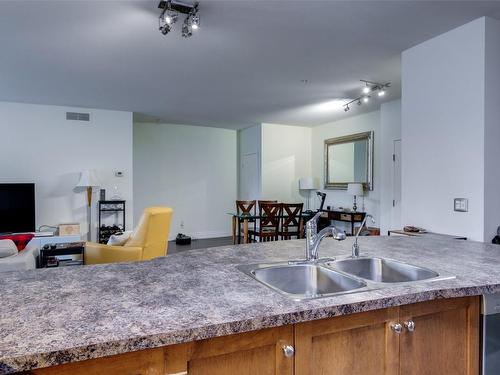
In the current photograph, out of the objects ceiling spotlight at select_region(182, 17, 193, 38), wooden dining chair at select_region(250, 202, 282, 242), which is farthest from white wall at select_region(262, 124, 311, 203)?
ceiling spotlight at select_region(182, 17, 193, 38)

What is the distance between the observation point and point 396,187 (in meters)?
5.38

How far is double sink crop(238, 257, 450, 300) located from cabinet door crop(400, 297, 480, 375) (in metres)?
0.14

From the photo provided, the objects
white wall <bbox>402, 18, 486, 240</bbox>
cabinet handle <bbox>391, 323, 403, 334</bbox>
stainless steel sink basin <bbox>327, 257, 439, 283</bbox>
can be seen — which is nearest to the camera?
cabinet handle <bbox>391, 323, 403, 334</bbox>

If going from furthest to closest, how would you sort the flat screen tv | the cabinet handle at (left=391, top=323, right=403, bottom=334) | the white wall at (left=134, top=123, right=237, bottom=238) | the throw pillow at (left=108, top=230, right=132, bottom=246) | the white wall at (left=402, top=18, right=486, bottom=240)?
the white wall at (left=134, top=123, right=237, bottom=238), the flat screen tv, the throw pillow at (left=108, top=230, right=132, bottom=246), the white wall at (left=402, top=18, right=486, bottom=240), the cabinet handle at (left=391, top=323, right=403, bottom=334)

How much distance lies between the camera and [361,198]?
6207mm

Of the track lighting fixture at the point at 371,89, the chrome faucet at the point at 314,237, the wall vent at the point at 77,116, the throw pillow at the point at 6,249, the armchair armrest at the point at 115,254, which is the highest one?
the track lighting fixture at the point at 371,89

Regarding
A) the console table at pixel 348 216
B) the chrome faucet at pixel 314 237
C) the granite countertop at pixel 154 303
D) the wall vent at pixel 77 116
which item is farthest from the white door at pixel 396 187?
the wall vent at pixel 77 116

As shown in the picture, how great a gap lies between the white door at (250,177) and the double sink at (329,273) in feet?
18.4

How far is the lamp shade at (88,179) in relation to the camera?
542cm

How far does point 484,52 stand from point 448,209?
1.30 m

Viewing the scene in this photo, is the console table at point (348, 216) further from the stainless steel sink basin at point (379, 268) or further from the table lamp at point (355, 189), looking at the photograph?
the stainless steel sink basin at point (379, 268)

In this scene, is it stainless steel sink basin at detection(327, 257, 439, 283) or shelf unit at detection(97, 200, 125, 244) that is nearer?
stainless steel sink basin at detection(327, 257, 439, 283)

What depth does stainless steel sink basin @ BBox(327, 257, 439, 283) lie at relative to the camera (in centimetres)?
164

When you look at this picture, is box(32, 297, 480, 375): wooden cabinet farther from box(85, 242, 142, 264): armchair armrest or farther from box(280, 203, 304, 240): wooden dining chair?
box(280, 203, 304, 240): wooden dining chair
